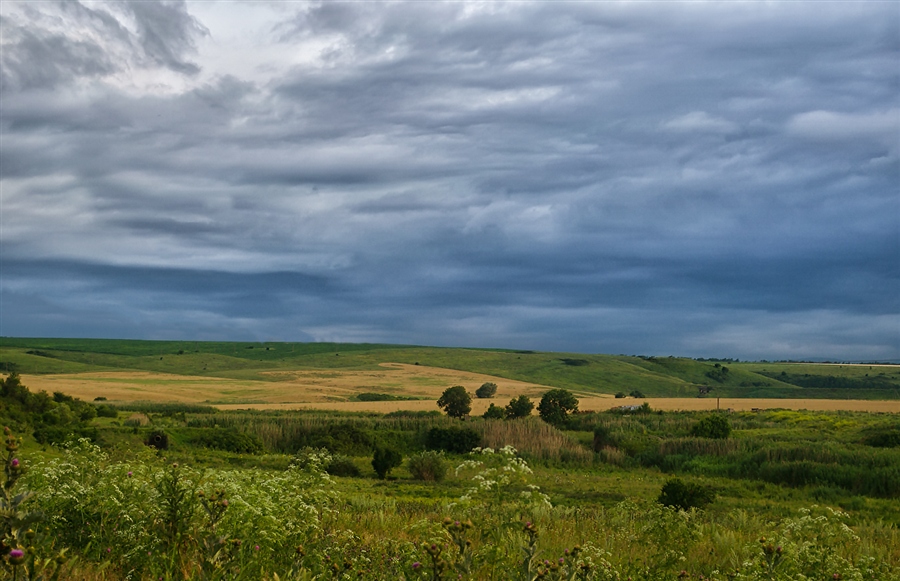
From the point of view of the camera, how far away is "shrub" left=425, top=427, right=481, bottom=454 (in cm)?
4847

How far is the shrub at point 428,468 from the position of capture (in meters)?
34.5

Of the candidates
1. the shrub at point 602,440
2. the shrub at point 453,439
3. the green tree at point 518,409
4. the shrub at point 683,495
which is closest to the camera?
the shrub at point 683,495

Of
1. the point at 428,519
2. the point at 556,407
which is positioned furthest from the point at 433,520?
the point at 556,407

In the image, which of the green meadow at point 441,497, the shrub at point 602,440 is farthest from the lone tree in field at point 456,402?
the shrub at point 602,440

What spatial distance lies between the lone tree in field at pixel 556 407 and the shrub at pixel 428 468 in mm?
28017

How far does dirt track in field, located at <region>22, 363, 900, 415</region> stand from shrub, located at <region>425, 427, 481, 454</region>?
34.8 metres

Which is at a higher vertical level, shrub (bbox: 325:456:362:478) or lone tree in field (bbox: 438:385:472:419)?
lone tree in field (bbox: 438:385:472:419)

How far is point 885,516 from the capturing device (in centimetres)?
2541

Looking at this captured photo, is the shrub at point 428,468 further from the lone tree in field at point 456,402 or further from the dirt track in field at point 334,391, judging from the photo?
the dirt track in field at point 334,391

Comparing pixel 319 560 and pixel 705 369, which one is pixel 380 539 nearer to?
pixel 319 560

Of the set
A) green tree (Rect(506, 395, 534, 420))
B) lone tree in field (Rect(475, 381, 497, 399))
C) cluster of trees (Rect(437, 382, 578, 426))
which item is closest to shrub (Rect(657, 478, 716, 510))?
cluster of trees (Rect(437, 382, 578, 426))

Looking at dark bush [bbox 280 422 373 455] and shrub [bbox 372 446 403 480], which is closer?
shrub [bbox 372 446 403 480]

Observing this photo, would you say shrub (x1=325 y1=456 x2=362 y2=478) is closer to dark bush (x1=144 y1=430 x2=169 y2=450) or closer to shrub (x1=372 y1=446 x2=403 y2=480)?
shrub (x1=372 y1=446 x2=403 y2=480)

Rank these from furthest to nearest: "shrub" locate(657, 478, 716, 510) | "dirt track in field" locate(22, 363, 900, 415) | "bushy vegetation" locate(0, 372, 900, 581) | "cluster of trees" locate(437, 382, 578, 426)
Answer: "dirt track in field" locate(22, 363, 900, 415) < "cluster of trees" locate(437, 382, 578, 426) < "shrub" locate(657, 478, 716, 510) < "bushy vegetation" locate(0, 372, 900, 581)
